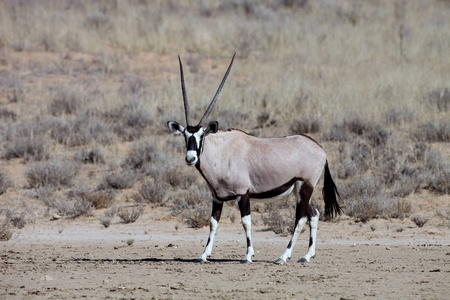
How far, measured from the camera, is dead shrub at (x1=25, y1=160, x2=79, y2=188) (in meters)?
14.3

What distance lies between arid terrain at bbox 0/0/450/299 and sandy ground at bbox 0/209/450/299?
0.04 metres

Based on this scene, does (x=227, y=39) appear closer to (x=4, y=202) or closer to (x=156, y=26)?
(x=156, y=26)

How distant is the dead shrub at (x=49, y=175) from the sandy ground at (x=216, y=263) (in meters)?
2.29

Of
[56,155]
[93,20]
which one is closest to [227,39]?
[93,20]

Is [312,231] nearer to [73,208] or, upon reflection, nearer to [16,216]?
[73,208]

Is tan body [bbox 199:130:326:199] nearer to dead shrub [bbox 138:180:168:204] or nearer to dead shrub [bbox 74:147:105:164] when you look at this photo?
dead shrub [bbox 138:180:168:204]

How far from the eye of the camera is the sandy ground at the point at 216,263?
7148mm

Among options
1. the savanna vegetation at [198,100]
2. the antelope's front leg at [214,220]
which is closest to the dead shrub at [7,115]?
the savanna vegetation at [198,100]

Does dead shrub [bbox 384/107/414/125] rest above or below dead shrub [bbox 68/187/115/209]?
above

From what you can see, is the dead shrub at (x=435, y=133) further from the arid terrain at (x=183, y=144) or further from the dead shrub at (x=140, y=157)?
the dead shrub at (x=140, y=157)

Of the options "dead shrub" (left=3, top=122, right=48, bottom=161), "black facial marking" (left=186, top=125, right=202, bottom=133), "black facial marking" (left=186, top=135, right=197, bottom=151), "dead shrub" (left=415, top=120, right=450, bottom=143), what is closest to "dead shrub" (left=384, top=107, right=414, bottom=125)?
"dead shrub" (left=415, top=120, right=450, bottom=143)

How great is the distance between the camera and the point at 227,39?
26.6 meters

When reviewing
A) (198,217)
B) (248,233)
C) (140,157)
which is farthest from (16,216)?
(248,233)

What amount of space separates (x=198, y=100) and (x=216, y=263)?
11333 millimetres
